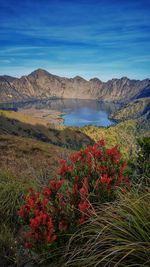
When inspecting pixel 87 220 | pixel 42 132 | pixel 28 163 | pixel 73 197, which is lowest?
pixel 42 132

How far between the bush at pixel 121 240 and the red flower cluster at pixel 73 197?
294mm

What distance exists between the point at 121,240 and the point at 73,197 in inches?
50.5

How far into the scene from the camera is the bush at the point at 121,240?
151 inches

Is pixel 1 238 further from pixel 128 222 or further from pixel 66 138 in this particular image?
pixel 66 138

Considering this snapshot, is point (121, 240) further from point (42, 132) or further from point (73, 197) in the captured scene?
point (42, 132)

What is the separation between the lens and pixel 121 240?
13.2ft

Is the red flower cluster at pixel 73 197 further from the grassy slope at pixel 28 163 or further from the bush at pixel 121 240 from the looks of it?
the grassy slope at pixel 28 163

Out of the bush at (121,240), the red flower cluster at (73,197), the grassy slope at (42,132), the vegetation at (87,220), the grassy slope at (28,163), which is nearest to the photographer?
the bush at (121,240)

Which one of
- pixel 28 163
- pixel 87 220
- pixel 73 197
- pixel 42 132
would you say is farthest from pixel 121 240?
pixel 42 132

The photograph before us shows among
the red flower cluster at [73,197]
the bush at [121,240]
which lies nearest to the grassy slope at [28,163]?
the red flower cluster at [73,197]

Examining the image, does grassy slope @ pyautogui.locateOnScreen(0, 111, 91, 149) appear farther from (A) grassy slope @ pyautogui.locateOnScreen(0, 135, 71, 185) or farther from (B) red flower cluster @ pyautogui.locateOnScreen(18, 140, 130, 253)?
(B) red flower cluster @ pyautogui.locateOnScreen(18, 140, 130, 253)

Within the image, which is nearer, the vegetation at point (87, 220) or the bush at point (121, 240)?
the bush at point (121, 240)

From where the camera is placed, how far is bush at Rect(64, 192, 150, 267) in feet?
12.6

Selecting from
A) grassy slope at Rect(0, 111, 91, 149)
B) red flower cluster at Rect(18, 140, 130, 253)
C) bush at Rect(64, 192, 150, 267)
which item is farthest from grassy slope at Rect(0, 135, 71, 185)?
grassy slope at Rect(0, 111, 91, 149)
